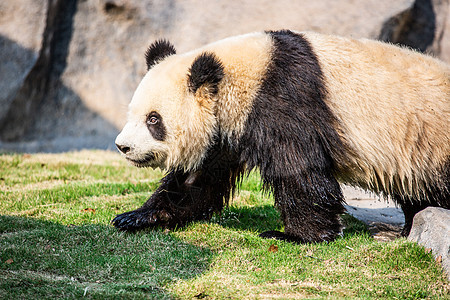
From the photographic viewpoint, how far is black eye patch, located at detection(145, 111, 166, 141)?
4969 mm

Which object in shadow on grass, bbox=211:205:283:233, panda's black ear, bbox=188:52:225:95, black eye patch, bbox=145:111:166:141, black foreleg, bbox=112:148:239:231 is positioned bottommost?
shadow on grass, bbox=211:205:283:233

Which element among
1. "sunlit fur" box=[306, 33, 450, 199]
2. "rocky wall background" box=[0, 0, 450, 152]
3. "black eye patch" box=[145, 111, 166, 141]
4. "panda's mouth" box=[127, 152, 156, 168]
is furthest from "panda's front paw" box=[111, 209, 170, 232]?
"rocky wall background" box=[0, 0, 450, 152]

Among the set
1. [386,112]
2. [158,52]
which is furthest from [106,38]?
[386,112]

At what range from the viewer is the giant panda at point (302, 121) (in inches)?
184

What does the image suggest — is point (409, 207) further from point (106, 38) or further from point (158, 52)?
point (106, 38)

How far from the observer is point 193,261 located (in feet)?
14.5

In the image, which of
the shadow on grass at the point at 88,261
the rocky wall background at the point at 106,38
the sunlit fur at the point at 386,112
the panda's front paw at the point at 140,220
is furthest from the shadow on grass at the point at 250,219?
the rocky wall background at the point at 106,38

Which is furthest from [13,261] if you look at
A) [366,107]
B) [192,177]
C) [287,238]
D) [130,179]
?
[130,179]

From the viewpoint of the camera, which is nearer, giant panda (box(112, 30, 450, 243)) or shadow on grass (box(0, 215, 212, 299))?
shadow on grass (box(0, 215, 212, 299))

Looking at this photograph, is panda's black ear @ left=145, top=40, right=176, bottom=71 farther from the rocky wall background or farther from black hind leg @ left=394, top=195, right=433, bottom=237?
the rocky wall background

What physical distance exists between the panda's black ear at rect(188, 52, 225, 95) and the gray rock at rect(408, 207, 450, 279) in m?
2.15

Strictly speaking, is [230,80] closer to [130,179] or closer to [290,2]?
[130,179]

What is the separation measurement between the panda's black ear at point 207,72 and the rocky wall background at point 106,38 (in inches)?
260

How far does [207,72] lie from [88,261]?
1.92 meters
